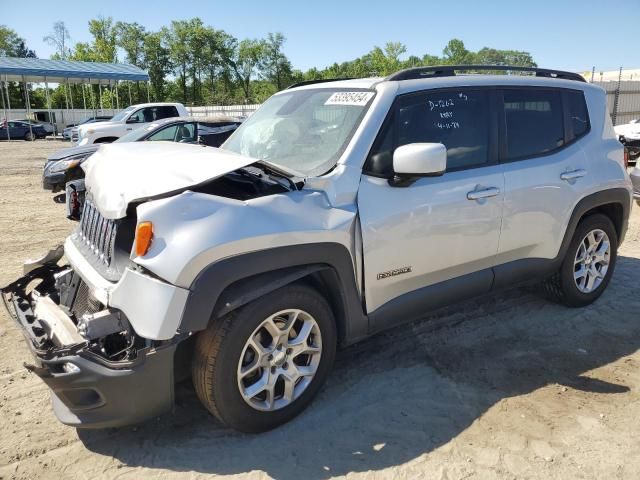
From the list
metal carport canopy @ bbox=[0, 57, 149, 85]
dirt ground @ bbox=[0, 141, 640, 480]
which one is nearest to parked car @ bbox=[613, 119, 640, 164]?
dirt ground @ bbox=[0, 141, 640, 480]

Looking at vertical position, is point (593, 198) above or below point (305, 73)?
below

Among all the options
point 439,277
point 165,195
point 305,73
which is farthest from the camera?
point 305,73

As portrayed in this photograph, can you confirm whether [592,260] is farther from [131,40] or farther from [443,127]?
[131,40]

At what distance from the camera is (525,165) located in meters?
3.85

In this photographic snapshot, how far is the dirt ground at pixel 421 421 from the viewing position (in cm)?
266

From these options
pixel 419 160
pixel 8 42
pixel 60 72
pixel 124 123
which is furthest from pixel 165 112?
pixel 8 42

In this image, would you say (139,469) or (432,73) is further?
(432,73)

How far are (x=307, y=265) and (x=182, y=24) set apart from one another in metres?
81.7

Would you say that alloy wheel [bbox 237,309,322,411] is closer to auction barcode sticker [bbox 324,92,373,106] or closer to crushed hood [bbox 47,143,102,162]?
auction barcode sticker [bbox 324,92,373,106]

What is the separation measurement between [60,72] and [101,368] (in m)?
38.0

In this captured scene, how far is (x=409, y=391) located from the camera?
3322mm

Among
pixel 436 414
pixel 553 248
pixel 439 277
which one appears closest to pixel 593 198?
pixel 553 248

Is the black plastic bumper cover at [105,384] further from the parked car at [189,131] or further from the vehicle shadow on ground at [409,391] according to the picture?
the parked car at [189,131]

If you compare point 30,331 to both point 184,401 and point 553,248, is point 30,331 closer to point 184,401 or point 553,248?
point 184,401
